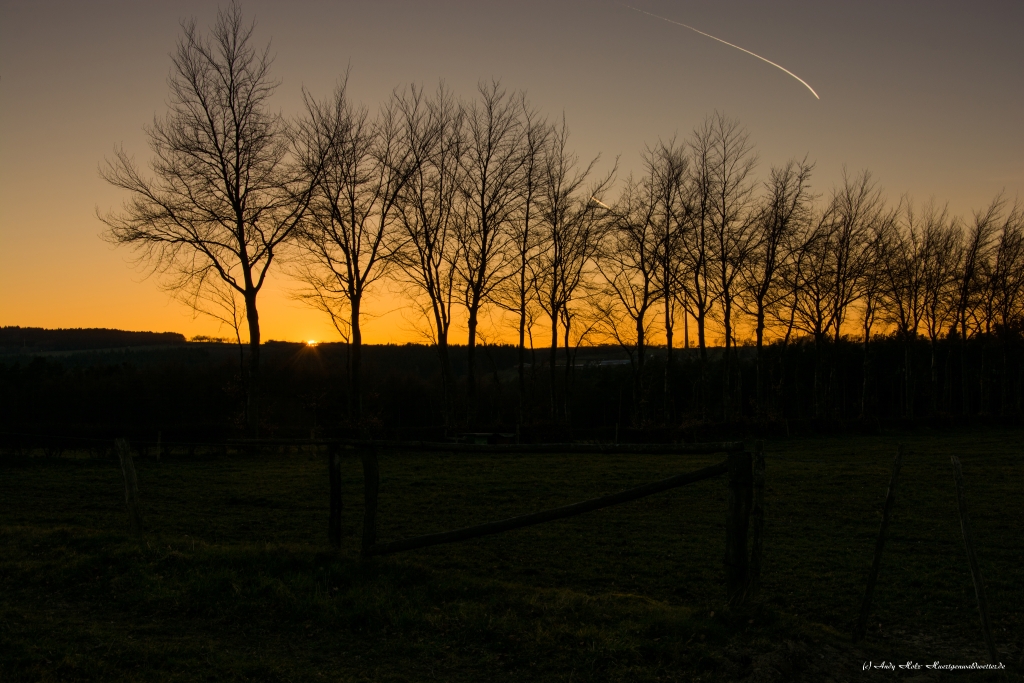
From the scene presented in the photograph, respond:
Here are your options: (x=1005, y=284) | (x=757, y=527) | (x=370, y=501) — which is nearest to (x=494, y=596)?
(x=370, y=501)

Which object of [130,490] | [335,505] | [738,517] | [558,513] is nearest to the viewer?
[738,517]

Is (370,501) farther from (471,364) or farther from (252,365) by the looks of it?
(471,364)

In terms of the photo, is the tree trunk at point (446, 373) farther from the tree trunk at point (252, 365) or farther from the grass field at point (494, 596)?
the grass field at point (494, 596)

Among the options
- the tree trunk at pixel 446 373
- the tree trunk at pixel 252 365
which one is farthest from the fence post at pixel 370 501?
the tree trunk at pixel 446 373

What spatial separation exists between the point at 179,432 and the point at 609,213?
25.6 metres

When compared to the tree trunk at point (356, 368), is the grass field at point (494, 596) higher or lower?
lower

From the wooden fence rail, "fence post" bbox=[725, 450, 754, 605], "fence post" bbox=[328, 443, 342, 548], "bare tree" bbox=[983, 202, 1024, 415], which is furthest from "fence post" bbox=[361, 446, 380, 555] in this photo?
"bare tree" bbox=[983, 202, 1024, 415]

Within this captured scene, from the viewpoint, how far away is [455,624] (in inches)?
226

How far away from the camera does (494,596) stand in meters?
6.38

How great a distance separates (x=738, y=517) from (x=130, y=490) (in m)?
8.24

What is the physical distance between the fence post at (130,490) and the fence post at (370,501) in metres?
3.81

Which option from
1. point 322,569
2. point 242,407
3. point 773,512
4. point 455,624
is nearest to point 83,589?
point 322,569

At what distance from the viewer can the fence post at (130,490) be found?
360 inches

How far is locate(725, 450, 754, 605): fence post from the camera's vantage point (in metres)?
5.94
